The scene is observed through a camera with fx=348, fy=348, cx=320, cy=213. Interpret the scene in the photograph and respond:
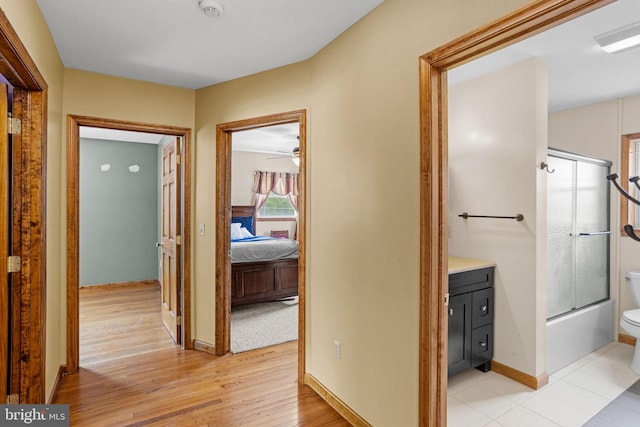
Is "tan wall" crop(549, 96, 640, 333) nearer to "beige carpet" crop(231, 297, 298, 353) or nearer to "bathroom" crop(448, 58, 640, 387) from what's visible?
"bathroom" crop(448, 58, 640, 387)

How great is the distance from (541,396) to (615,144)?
2.68 meters

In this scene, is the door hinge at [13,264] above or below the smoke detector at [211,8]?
below

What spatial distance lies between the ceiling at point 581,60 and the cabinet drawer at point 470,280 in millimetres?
1650

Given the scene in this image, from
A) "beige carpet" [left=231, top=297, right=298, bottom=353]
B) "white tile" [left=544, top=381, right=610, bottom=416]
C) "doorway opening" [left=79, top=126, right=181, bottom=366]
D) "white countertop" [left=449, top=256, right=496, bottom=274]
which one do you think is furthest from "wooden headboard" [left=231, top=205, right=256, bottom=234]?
"white tile" [left=544, top=381, right=610, bottom=416]

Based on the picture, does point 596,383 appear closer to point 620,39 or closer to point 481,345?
point 481,345

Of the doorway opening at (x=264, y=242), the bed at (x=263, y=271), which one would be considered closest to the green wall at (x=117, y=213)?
the doorway opening at (x=264, y=242)

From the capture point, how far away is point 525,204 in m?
2.70

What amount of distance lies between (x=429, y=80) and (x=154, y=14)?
65.1 inches

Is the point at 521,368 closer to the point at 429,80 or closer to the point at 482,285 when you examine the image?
the point at 482,285

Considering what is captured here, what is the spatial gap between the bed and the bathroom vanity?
263 centimetres

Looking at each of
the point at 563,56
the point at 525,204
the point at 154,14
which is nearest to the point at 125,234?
the point at 154,14

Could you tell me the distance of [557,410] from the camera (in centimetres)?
234

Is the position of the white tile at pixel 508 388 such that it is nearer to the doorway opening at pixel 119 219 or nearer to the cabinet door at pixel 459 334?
the cabinet door at pixel 459 334

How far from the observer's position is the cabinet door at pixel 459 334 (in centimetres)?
256
